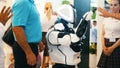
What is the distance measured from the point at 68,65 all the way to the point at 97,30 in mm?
1897

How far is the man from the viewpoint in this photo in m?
2.31

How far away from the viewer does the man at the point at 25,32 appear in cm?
231

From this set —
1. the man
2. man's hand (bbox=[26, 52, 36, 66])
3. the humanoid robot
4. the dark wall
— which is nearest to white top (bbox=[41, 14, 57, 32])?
the dark wall

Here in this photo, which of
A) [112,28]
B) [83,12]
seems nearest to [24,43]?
[112,28]

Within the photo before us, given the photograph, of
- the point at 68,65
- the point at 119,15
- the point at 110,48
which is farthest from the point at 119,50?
the point at 68,65

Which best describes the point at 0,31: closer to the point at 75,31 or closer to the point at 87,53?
the point at 75,31

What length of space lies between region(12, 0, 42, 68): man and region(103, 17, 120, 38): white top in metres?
1.21

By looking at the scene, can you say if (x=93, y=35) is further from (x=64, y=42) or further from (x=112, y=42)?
(x=64, y=42)

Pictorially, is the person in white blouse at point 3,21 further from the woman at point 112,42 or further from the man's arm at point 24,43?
the woman at point 112,42

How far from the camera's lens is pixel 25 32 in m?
2.38

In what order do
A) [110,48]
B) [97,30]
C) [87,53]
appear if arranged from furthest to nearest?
1. [87,53]
2. [97,30]
3. [110,48]

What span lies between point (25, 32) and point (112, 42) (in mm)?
1414

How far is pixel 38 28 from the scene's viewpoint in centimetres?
246

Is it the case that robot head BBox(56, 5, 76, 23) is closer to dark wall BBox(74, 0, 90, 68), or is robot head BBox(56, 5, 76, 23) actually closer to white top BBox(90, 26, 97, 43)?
dark wall BBox(74, 0, 90, 68)
